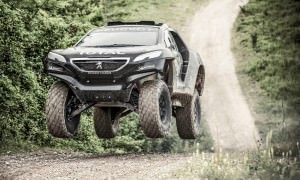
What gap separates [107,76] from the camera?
9578mm

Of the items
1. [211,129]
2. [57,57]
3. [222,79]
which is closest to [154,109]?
[57,57]

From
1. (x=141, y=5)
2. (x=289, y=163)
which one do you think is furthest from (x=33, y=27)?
(x=141, y=5)

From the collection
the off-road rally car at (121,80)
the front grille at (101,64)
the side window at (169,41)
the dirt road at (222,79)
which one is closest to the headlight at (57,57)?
the off-road rally car at (121,80)

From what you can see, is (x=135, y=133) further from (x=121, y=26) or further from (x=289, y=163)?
(x=289, y=163)

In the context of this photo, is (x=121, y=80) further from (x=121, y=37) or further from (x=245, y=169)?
(x=245, y=169)

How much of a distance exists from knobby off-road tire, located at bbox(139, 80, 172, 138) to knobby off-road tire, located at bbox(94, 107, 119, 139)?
182 centimetres

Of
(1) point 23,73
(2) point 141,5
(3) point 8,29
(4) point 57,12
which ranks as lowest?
(1) point 23,73

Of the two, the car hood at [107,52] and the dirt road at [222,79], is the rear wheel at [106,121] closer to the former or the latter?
the car hood at [107,52]

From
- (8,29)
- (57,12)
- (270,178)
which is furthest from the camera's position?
(57,12)

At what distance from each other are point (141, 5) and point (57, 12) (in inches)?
663

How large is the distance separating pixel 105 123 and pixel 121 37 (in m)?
1.60

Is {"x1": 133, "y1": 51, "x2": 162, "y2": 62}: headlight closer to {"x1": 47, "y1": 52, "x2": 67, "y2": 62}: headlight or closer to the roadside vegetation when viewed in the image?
{"x1": 47, "y1": 52, "x2": 67, "y2": 62}: headlight

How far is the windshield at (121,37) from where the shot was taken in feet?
35.6

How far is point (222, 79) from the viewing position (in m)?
30.1
